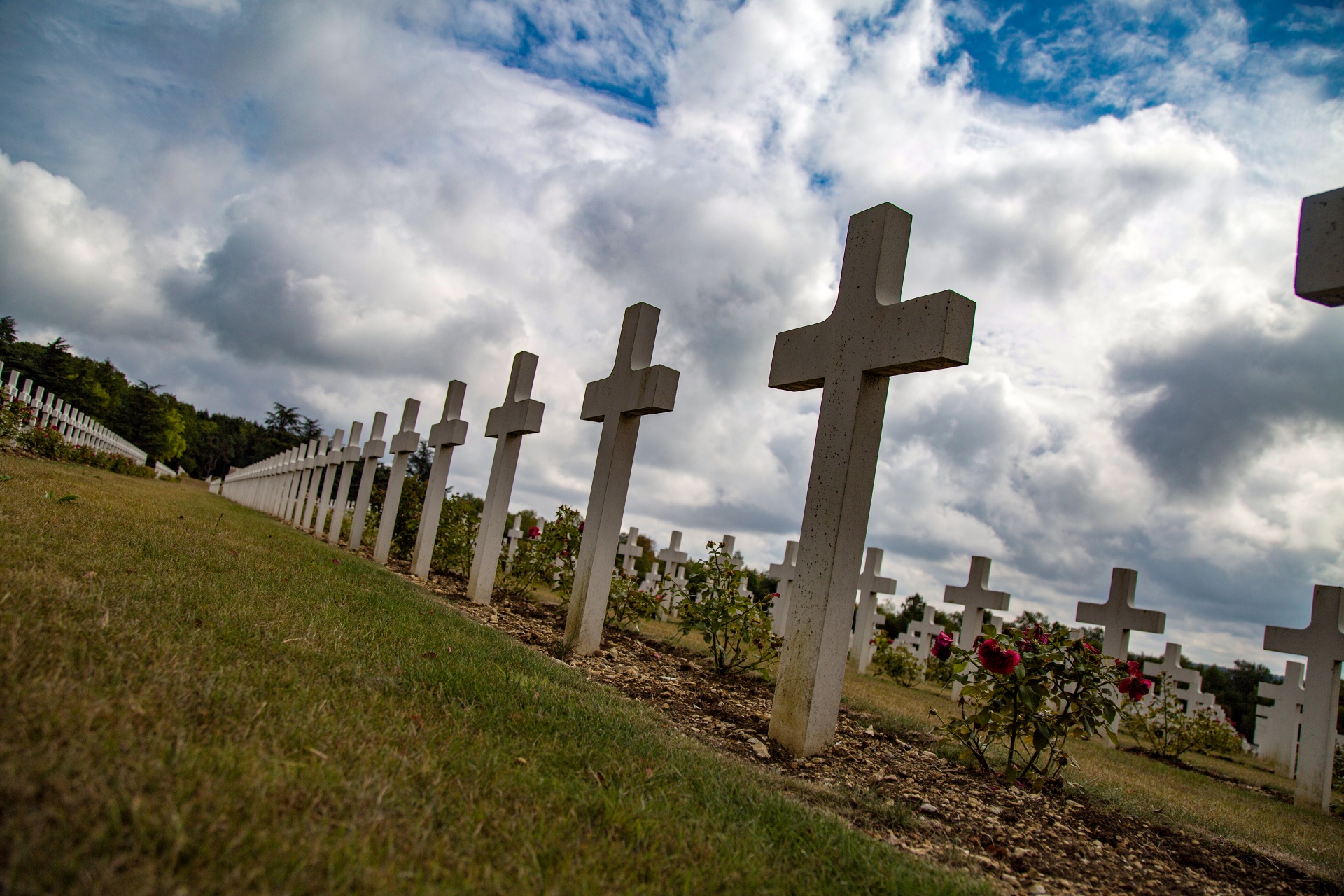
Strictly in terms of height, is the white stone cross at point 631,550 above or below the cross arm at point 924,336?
below

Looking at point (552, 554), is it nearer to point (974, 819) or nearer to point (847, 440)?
point (847, 440)

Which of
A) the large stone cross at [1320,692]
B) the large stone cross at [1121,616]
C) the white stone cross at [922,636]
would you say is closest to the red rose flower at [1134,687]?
the large stone cross at [1320,692]

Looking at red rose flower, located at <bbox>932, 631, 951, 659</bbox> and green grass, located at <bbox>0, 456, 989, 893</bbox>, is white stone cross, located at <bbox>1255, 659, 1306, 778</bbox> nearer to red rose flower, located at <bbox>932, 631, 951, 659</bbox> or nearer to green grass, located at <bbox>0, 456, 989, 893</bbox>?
red rose flower, located at <bbox>932, 631, 951, 659</bbox>

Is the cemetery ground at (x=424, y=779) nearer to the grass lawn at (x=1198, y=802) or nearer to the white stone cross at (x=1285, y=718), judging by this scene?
the grass lawn at (x=1198, y=802)

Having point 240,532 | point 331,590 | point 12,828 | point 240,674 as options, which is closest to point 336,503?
point 240,532

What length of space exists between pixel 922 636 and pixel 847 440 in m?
14.9

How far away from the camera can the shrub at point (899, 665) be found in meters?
15.0

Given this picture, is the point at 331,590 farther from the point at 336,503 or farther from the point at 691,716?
the point at 336,503

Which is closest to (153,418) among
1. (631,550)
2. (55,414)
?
(55,414)

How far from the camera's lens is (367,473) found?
1598cm

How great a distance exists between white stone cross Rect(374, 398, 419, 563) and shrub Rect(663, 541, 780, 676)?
7.43 metres

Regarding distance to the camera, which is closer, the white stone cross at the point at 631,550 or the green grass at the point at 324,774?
the green grass at the point at 324,774

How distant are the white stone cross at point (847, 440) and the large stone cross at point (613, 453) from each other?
92.7 inches

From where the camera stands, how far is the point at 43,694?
6.70ft
